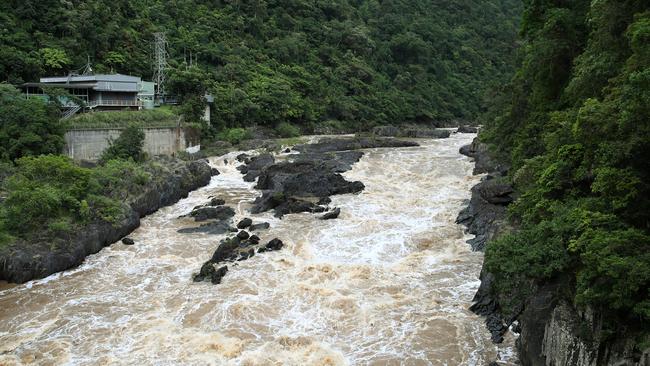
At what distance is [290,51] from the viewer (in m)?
70.4

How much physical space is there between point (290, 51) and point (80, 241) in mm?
52722

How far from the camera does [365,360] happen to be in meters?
14.5

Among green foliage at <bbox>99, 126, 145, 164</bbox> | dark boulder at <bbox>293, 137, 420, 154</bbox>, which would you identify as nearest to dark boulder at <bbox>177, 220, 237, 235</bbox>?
green foliage at <bbox>99, 126, 145, 164</bbox>

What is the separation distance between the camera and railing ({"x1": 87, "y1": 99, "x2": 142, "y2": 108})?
40125mm

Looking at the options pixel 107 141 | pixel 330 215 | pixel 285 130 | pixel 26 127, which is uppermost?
pixel 26 127

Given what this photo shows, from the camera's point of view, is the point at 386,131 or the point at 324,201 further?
the point at 386,131

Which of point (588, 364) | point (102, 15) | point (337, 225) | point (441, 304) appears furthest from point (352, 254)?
point (102, 15)

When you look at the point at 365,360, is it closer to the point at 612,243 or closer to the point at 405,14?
the point at 612,243

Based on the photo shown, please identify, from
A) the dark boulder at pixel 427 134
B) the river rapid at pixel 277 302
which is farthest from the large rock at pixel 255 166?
the dark boulder at pixel 427 134

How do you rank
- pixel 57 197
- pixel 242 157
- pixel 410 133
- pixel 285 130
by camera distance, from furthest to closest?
pixel 410 133 → pixel 285 130 → pixel 242 157 → pixel 57 197

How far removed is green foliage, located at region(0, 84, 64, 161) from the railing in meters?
6.71

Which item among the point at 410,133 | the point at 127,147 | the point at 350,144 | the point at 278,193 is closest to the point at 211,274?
the point at 278,193

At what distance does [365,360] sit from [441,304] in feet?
14.4

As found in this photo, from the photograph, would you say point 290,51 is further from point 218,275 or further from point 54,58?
point 218,275
